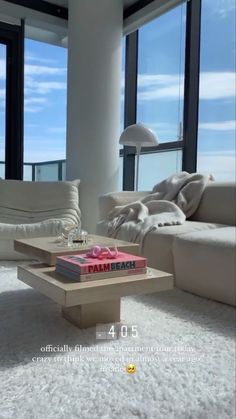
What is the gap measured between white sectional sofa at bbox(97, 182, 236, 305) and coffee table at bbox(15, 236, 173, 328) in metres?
0.38

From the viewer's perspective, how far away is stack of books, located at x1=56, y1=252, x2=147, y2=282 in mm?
1363

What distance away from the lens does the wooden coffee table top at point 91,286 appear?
1269 mm

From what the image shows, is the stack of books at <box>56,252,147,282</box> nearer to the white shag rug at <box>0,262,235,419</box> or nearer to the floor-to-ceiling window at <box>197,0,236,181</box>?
the white shag rug at <box>0,262,235,419</box>

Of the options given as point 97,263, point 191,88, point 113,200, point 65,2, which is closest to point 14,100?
point 65,2

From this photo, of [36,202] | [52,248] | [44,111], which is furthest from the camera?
[44,111]

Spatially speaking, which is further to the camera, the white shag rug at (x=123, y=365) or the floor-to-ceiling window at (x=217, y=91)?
the floor-to-ceiling window at (x=217, y=91)

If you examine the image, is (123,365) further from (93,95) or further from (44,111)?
(44,111)

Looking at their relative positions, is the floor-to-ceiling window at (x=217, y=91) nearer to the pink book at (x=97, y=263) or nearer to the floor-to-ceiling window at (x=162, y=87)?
the floor-to-ceiling window at (x=162, y=87)

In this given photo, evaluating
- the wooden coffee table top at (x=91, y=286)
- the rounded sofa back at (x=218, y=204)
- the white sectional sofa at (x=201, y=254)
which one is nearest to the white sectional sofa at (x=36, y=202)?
the white sectional sofa at (x=201, y=254)

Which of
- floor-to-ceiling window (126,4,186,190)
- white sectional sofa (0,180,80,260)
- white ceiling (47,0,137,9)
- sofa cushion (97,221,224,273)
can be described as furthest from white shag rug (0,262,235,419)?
white ceiling (47,0,137,9)

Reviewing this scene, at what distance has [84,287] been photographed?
1290 millimetres

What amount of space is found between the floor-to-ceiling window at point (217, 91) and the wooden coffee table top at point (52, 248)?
2.14 m

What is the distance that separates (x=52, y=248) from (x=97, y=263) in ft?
1.10

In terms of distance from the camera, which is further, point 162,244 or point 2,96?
point 2,96
